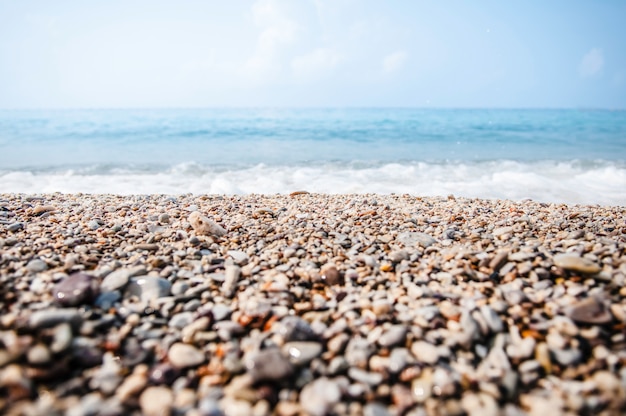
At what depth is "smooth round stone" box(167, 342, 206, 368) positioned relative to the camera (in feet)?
5.35

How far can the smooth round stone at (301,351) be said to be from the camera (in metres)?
1.67

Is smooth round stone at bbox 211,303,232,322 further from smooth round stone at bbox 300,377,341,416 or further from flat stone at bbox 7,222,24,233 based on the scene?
flat stone at bbox 7,222,24,233

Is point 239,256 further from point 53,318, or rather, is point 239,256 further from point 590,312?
point 590,312

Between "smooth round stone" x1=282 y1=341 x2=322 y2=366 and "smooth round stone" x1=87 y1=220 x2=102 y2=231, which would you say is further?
"smooth round stone" x1=87 y1=220 x2=102 y2=231

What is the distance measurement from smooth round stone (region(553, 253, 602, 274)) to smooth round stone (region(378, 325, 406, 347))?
1.32 metres

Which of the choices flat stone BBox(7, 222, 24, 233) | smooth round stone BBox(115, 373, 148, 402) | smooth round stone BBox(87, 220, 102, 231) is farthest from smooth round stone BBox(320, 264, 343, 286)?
flat stone BBox(7, 222, 24, 233)

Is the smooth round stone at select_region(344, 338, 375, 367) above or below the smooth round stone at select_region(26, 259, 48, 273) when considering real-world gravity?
below

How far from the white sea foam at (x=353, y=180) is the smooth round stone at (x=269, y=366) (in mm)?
6316

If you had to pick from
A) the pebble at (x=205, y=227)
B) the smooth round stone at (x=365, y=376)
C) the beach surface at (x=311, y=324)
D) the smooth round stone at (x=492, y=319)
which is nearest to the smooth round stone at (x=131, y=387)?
the beach surface at (x=311, y=324)

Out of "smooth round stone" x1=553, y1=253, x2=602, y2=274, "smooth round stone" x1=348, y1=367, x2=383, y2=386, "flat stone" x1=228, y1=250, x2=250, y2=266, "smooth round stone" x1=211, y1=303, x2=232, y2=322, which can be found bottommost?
"smooth round stone" x1=348, y1=367, x2=383, y2=386

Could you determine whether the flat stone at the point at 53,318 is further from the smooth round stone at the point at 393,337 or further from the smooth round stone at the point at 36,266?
the smooth round stone at the point at 393,337

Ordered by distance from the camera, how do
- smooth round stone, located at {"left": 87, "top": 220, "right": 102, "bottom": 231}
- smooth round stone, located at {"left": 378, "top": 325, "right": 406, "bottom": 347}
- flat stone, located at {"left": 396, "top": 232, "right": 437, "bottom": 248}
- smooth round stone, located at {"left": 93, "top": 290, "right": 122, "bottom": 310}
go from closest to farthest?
1. smooth round stone, located at {"left": 378, "top": 325, "right": 406, "bottom": 347}
2. smooth round stone, located at {"left": 93, "top": 290, "right": 122, "bottom": 310}
3. flat stone, located at {"left": 396, "top": 232, "right": 437, "bottom": 248}
4. smooth round stone, located at {"left": 87, "top": 220, "right": 102, "bottom": 231}

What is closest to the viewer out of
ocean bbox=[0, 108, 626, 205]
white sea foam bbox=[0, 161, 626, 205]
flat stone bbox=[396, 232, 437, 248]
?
flat stone bbox=[396, 232, 437, 248]

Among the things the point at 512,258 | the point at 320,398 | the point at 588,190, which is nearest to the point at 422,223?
the point at 512,258
